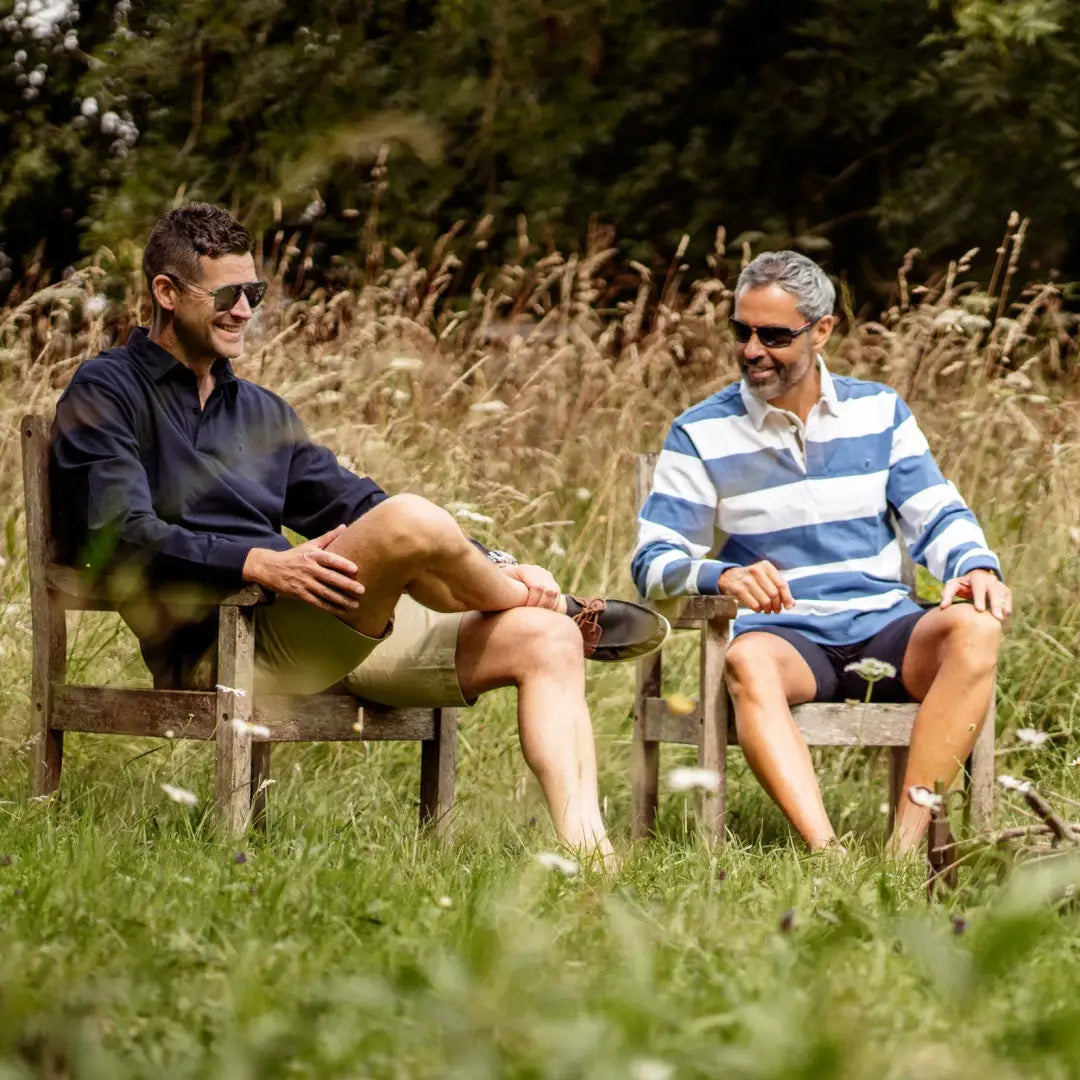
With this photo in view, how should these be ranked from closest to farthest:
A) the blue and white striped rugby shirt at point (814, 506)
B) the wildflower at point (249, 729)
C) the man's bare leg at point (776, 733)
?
the wildflower at point (249, 729)
the man's bare leg at point (776, 733)
the blue and white striped rugby shirt at point (814, 506)

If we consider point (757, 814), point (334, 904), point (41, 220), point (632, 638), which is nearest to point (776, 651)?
point (632, 638)

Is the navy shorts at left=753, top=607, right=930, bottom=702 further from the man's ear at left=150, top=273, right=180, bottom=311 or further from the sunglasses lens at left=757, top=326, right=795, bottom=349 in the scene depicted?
the man's ear at left=150, top=273, right=180, bottom=311

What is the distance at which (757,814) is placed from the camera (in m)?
4.39

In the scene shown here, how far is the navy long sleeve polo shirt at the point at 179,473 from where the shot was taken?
3.26 m

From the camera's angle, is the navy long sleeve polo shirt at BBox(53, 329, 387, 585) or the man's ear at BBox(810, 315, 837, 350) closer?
the navy long sleeve polo shirt at BBox(53, 329, 387, 585)

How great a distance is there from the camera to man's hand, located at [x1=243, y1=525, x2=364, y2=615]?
3.24 meters

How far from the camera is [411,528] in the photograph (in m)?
3.25

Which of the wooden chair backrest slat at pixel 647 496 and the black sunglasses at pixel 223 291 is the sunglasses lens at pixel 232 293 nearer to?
the black sunglasses at pixel 223 291

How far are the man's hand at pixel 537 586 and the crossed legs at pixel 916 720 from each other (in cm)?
45

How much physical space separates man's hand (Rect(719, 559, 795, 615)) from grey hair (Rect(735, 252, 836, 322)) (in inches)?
26.8

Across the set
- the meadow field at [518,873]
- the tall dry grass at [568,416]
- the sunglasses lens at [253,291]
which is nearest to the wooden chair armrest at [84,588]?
the meadow field at [518,873]

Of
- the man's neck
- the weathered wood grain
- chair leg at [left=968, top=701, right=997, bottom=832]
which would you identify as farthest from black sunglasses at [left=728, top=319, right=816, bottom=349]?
the weathered wood grain

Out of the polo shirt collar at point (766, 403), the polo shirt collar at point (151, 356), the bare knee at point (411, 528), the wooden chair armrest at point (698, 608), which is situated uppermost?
the polo shirt collar at point (151, 356)

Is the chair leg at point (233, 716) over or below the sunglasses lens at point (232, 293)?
below
